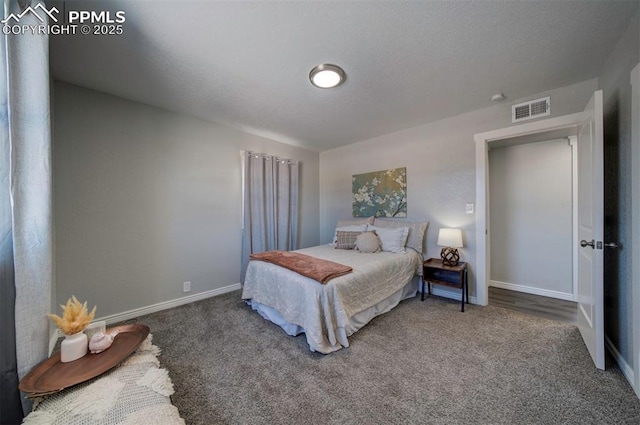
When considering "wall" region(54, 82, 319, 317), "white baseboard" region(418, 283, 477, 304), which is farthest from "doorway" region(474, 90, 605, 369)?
"wall" region(54, 82, 319, 317)

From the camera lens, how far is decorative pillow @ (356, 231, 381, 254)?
314 cm

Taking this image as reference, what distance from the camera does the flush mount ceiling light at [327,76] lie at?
198 centimetres

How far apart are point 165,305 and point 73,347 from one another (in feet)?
5.90

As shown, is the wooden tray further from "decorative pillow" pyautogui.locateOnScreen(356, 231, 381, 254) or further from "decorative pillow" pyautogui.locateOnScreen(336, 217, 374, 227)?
"decorative pillow" pyautogui.locateOnScreen(336, 217, 374, 227)

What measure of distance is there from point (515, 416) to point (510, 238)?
288 cm

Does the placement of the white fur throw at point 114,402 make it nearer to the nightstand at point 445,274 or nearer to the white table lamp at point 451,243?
the nightstand at point 445,274

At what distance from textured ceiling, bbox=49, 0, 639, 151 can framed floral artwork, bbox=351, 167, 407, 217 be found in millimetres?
1165

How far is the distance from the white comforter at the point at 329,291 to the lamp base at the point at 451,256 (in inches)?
14.6

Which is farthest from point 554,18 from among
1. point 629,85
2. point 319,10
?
point 319,10

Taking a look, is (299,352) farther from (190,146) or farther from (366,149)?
(366,149)

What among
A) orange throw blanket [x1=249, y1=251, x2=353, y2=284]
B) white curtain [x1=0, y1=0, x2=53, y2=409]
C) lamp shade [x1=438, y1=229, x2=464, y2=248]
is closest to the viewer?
white curtain [x1=0, y1=0, x2=53, y2=409]

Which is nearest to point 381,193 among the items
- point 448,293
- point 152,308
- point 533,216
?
point 448,293

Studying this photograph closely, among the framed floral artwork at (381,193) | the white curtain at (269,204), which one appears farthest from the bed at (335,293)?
the white curtain at (269,204)

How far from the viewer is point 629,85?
5.19 feet
